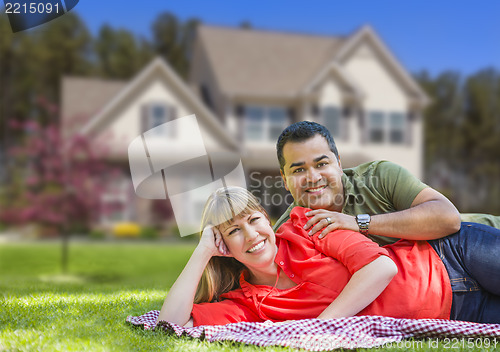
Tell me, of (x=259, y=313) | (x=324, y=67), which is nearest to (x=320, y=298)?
(x=259, y=313)

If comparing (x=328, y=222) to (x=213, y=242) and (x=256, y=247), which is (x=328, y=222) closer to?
(x=256, y=247)

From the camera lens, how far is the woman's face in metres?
3.01

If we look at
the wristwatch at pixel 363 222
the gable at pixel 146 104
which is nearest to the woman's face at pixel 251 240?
the wristwatch at pixel 363 222

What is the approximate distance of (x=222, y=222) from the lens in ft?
10.0

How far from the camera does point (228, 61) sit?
19.5 m

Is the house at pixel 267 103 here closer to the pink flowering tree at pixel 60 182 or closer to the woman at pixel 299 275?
the pink flowering tree at pixel 60 182

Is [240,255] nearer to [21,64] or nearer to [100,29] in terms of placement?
[21,64]

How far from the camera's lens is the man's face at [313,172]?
3.28 meters

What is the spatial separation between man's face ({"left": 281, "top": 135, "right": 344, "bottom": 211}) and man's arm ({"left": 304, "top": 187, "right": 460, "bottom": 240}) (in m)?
0.23

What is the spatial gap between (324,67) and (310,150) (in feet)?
52.5

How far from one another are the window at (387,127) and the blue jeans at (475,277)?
16264mm

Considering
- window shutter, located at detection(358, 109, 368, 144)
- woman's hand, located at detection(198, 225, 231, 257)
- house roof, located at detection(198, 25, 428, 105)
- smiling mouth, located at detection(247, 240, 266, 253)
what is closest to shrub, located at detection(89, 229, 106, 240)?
house roof, located at detection(198, 25, 428, 105)

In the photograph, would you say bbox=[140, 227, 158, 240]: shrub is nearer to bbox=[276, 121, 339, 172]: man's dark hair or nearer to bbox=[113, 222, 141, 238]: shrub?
bbox=[113, 222, 141, 238]: shrub

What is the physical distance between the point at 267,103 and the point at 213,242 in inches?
622
